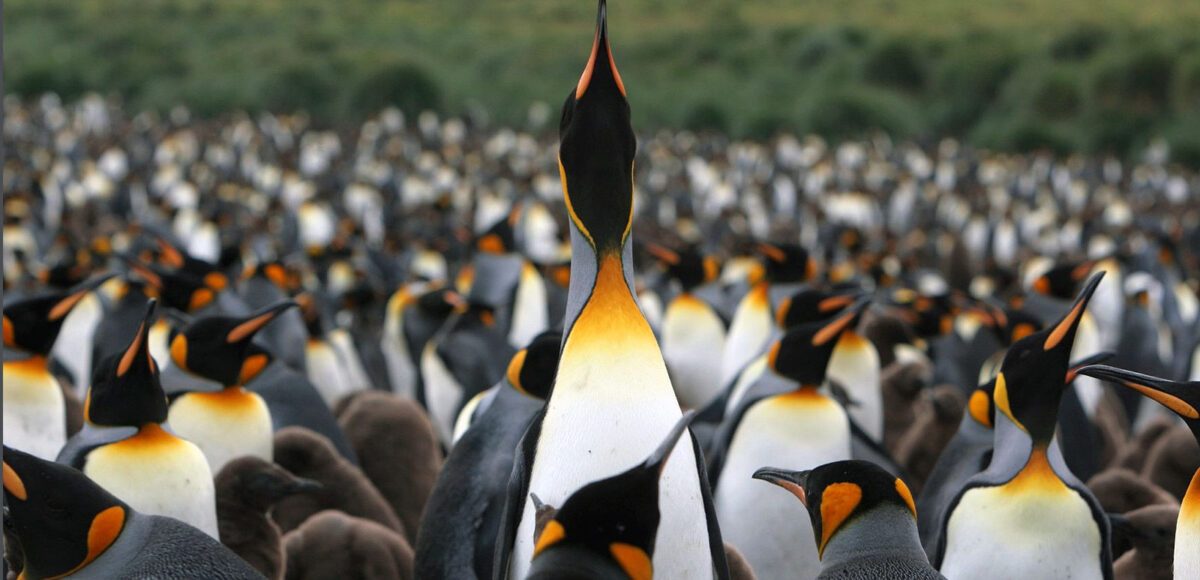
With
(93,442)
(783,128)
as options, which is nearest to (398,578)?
(93,442)

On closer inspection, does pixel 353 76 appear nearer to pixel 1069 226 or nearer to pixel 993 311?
pixel 1069 226

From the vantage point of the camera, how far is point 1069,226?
1370 cm

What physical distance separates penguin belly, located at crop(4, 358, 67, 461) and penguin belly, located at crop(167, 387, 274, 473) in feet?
0.97

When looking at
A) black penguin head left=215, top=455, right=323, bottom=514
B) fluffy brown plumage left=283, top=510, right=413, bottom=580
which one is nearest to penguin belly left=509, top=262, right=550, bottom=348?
fluffy brown plumage left=283, top=510, right=413, bottom=580

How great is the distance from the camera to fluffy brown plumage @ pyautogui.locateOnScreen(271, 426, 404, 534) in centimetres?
322


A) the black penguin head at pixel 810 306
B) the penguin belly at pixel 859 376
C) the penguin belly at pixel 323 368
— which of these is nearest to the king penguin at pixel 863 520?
the black penguin head at pixel 810 306

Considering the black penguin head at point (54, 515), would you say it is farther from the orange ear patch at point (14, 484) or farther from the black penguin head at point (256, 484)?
the black penguin head at point (256, 484)

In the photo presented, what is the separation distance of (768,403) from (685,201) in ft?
39.2

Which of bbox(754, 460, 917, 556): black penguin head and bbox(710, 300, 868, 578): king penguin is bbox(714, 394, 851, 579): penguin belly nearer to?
bbox(710, 300, 868, 578): king penguin

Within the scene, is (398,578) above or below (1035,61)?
above

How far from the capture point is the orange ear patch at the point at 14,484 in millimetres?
1785

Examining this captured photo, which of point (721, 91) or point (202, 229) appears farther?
point (721, 91)

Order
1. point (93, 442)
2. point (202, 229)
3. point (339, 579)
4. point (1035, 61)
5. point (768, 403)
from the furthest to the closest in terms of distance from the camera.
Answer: point (1035, 61)
point (202, 229)
point (768, 403)
point (339, 579)
point (93, 442)

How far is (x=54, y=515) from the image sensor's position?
5.92 ft
